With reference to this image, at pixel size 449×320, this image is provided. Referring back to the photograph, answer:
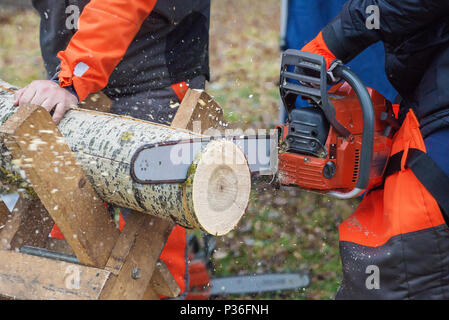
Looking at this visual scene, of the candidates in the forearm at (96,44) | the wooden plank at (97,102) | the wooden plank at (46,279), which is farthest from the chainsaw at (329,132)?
the wooden plank at (97,102)

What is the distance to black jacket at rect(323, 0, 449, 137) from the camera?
158 cm

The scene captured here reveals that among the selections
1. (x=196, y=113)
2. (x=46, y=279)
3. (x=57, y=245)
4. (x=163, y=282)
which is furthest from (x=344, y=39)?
(x=57, y=245)

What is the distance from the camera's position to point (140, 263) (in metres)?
1.85

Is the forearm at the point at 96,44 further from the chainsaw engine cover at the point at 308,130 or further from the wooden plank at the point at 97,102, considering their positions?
the chainsaw engine cover at the point at 308,130

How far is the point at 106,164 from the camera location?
5.56 feet

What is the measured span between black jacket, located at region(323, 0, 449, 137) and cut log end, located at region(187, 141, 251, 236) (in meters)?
0.60

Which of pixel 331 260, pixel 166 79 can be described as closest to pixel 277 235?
pixel 331 260

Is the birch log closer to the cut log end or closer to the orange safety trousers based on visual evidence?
the cut log end

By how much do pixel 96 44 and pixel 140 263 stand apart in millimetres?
930

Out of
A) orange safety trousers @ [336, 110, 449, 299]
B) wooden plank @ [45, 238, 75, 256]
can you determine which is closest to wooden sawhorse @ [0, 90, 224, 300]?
wooden plank @ [45, 238, 75, 256]

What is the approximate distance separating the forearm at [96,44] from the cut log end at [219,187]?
0.70m

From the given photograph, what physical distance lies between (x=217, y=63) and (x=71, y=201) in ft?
18.2

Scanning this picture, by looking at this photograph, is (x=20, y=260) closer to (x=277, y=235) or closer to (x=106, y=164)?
(x=106, y=164)

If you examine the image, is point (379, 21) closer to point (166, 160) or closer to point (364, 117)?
point (364, 117)
